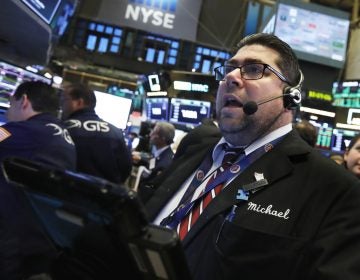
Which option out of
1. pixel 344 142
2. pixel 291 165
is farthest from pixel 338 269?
pixel 344 142

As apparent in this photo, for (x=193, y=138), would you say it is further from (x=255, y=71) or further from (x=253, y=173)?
(x=253, y=173)

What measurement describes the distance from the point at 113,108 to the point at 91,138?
112cm

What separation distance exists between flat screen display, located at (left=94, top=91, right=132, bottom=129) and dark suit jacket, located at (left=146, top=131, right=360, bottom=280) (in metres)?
2.73

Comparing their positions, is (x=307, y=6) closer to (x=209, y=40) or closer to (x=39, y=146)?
(x=209, y=40)

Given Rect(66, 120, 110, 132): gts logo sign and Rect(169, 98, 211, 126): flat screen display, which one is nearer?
Rect(66, 120, 110, 132): gts logo sign

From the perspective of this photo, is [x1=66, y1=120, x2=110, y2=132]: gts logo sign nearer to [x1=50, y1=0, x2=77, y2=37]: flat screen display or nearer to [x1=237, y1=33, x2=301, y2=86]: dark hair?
[x1=50, y1=0, x2=77, y2=37]: flat screen display

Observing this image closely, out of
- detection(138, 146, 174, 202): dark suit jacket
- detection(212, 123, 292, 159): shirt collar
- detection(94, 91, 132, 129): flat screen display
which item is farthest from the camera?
detection(138, 146, 174, 202): dark suit jacket

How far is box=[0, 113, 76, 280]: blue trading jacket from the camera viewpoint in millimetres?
1830

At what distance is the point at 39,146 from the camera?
1945mm

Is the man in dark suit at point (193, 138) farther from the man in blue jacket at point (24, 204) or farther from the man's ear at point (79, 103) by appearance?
the man's ear at point (79, 103)

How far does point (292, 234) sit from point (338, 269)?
0.55 feet

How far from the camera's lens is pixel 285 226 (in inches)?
42.5

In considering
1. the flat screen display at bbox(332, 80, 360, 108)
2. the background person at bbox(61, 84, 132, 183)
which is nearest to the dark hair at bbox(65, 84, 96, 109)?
the background person at bbox(61, 84, 132, 183)

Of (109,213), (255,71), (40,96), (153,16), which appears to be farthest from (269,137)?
(153,16)
